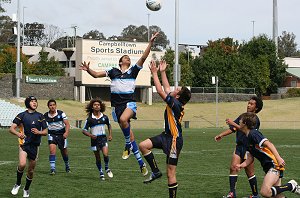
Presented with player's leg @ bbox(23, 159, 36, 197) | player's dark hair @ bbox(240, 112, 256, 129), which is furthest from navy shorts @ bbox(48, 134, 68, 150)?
player's dark hair @ bbox(240, 112, 256, 129)

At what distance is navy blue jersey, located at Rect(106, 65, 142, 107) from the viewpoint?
14.2 meters

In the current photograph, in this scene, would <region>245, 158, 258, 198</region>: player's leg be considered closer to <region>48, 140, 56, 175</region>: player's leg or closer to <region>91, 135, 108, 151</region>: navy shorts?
<region>91, 135, 108, 151</region>: navy shorts

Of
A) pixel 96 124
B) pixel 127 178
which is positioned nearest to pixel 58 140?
pixel 96 124

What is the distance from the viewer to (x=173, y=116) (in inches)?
439

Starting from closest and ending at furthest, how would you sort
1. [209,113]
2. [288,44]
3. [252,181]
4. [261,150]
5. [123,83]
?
[261,150]
[252,181]
[123,83]
[209,113]
[288,44]

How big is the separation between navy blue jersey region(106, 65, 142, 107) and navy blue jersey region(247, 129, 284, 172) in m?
4.01

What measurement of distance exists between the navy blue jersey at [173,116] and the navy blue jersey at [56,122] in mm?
6389

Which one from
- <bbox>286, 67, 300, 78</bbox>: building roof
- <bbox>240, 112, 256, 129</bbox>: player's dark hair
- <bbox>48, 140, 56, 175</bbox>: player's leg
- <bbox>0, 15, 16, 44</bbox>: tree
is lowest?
<bbox>48, 140, 56, 175</bbox>: player's leg

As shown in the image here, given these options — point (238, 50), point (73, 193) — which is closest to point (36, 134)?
point (73, 193)

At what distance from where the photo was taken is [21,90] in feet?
234

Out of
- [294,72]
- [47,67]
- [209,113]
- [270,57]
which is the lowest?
[209,113]

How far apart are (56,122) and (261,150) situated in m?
7.81

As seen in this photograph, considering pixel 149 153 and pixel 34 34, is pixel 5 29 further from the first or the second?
pixel 149 153

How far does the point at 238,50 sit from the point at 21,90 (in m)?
41.4
